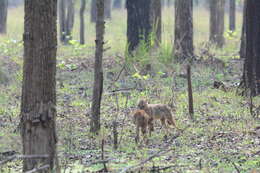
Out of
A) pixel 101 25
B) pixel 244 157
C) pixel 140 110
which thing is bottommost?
pixel 244 157

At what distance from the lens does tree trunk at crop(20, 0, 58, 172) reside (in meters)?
6.42

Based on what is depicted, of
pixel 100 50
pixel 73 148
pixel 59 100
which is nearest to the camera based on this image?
pixel 73 148

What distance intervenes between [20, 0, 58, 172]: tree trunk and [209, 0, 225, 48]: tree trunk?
19.0 metres

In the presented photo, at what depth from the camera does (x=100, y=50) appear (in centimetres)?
956

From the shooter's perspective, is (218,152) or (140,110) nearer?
(218,152)

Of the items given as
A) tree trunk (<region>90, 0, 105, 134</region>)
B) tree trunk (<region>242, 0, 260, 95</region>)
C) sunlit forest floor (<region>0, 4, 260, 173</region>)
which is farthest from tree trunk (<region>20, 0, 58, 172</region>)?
tree trunk (<region>242, 0, 260, 95</region>)

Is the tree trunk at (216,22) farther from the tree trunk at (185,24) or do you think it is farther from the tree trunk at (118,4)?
the tree trunk at (118,4)

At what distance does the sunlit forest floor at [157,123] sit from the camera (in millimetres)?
7820

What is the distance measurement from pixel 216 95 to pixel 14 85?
5.46 m

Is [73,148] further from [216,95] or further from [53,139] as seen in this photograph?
[216,95]

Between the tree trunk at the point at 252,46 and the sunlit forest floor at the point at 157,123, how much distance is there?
19.0 inches

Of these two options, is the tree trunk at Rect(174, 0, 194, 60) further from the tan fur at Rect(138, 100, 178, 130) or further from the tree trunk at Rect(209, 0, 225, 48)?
the tan fur at Rect(138, 100, 178, 130)

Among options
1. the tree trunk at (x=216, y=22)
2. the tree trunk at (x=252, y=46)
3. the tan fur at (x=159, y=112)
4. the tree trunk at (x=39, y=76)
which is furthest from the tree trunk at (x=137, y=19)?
the tree trunk at (x=39, y=76)

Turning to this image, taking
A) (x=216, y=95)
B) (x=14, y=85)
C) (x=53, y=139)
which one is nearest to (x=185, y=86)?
(x=216, y=95)
